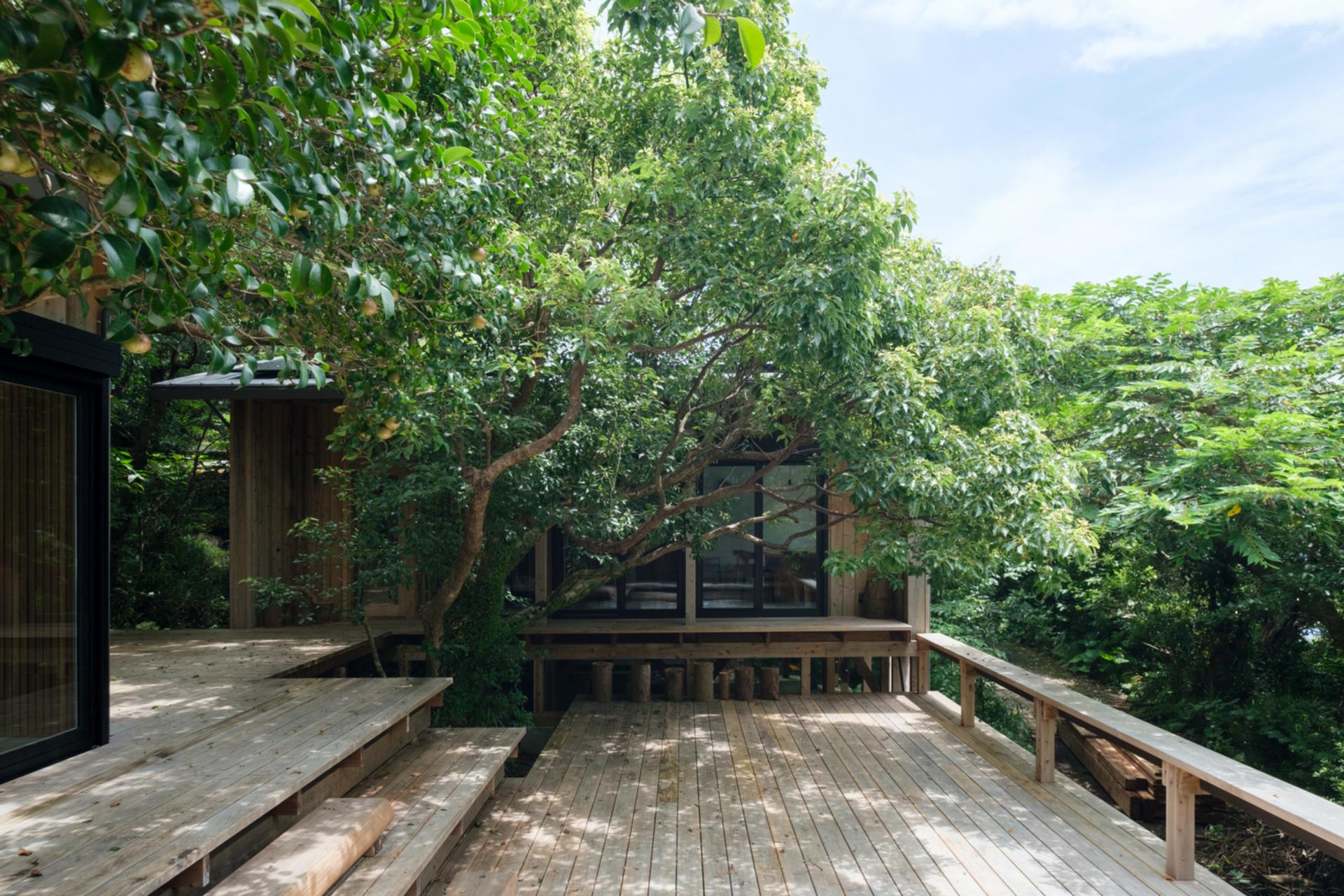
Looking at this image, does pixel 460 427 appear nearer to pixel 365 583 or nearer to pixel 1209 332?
pixel 365 583

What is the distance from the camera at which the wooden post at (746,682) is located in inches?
288

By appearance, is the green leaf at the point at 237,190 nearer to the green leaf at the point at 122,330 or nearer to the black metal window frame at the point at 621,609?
the green leaf at the point at 122,330

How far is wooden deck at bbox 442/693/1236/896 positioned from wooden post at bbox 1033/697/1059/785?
3.7 inches

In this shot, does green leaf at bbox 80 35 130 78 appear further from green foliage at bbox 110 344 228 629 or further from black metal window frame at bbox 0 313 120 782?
green foliage at bbox 110 344 228 629

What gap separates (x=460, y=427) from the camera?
5.14m

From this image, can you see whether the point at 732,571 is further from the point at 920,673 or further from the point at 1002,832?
the point at 1002,832

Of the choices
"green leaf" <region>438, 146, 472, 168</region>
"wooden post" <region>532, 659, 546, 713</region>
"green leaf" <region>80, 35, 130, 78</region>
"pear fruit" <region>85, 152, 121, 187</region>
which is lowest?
"wooden post" <region>532, 659, 546, 713</region>

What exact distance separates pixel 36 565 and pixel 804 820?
385 centimetres

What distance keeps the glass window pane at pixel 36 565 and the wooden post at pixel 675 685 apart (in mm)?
4704

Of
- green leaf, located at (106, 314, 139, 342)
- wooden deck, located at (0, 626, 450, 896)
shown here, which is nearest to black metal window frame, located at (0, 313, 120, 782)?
wooden deck, located at (0, 626, 450, 896)

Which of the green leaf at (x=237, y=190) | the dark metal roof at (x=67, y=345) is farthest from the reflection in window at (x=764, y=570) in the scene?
the green leaf at (x=237, y=190)

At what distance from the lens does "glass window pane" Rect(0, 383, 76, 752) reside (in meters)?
3.23

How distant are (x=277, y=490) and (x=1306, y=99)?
18918 mm

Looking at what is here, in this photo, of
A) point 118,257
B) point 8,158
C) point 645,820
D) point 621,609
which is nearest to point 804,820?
point 645,820
